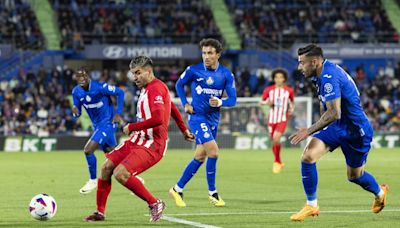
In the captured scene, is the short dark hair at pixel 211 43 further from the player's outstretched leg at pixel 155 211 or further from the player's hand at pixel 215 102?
the player's outstretched leg at pixel 155 211

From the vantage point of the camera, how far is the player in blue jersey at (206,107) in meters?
13.6

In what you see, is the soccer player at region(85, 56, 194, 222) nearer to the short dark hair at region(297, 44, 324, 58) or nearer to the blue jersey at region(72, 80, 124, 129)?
the short dark hair at region(297, 44, 324, 58)

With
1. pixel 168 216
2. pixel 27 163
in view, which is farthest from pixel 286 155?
pixel 168 216

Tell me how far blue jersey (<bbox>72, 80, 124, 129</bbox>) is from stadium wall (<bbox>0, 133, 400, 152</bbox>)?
1566 centimetres

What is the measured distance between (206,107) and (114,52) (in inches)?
1068

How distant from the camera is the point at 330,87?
34.9ft

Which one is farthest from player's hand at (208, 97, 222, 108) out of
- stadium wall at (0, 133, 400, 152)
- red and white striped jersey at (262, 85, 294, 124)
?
stadium wall at (0, 133, 400, 152)

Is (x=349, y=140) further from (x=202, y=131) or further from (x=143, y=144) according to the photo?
(x=202, y=131)

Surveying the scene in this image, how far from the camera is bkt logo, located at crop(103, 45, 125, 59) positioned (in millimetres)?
40438

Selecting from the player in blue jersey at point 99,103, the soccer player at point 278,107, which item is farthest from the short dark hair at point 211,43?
the soccer player at point 278,107

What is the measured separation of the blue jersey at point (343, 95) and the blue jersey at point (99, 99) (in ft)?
21.8

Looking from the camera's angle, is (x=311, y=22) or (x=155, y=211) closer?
(x=155, y=211)

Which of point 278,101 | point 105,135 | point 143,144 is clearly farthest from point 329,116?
point 278,101

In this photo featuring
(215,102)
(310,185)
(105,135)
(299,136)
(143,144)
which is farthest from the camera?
(105,135)
